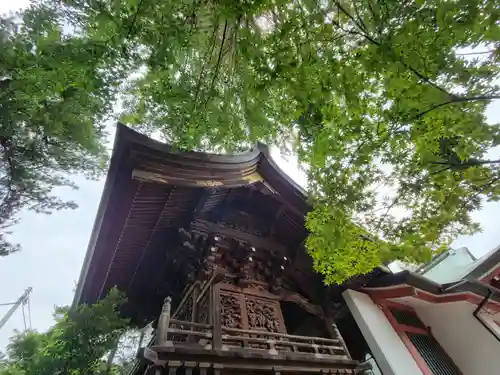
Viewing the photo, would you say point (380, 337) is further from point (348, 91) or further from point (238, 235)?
point (348, 91)

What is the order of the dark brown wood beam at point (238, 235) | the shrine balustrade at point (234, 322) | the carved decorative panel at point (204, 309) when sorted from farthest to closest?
the dark brown wood beam at point (238, 235), the carved decorative panel at point (204, 309), the shrine balustrade at point (234, 322)

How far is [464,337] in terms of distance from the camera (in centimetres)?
692

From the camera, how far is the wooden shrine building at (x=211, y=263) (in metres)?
3.73

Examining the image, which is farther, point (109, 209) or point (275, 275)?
point (275, 275)

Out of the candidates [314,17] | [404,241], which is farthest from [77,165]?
[404,241]

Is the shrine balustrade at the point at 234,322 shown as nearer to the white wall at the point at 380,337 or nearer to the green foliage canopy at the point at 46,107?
the white wall at the point at 380,337

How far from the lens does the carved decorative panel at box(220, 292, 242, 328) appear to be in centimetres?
440

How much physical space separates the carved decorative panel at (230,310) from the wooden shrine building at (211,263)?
0.06 ft

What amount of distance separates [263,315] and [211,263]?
125 cm

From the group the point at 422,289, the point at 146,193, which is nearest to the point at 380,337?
the point at 422,289

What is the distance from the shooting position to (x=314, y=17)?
7.90 feet

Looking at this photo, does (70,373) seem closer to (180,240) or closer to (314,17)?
(180,240)

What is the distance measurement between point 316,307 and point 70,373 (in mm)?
4517

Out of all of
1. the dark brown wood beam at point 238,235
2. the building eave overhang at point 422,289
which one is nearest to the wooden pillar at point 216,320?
the dark brown wood beam at point 238,235
